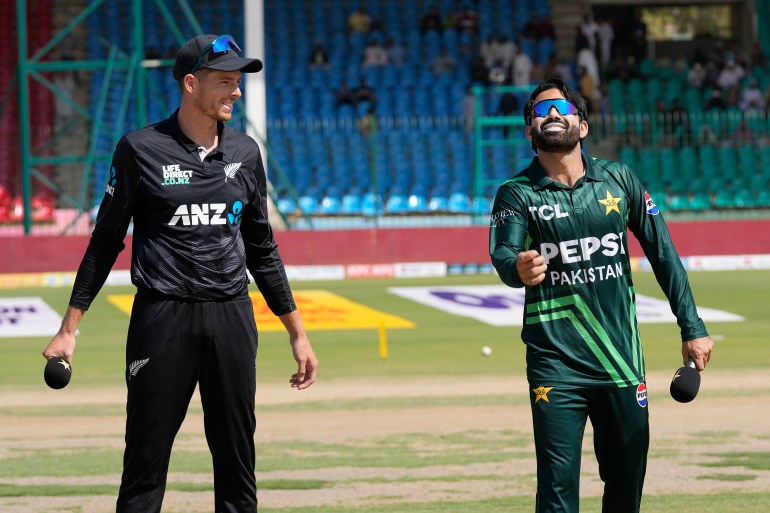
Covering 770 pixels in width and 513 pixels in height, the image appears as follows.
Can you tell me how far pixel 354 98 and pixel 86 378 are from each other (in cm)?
1984

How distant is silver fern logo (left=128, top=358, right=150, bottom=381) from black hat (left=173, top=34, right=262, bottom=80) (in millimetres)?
1140

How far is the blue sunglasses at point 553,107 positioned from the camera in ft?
19.2

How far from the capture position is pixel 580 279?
229 inches

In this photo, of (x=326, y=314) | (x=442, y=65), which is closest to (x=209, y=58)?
(x=326, y=314)

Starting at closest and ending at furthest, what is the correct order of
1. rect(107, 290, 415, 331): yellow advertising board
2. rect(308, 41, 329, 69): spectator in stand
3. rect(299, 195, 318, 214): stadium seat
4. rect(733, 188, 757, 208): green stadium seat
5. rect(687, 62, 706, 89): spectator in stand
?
rect(107, 290, 415, 331): yellow advertising board < rect(733, 188, 757, 208): green stadium seat < rect(299, 195, 318, 214): stadium seat < rect(308, 41, 329, 69): spectator in stand < rect(687, 62, 706, 89): spectator in stand

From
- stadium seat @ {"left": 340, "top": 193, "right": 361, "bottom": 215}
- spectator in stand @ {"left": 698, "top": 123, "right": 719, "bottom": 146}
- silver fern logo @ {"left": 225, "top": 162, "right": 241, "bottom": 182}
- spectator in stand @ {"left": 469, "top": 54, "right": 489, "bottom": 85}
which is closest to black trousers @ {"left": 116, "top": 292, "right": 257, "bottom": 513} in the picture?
silver fern logo @ {"left": 225, "top": 162, "right": 241, "bottom": 182}

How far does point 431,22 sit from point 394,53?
1646mm

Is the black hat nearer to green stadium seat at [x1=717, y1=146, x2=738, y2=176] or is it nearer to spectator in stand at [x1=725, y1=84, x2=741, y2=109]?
green stadium seat at [x1=717, y1=146, x2=738, y2=176]

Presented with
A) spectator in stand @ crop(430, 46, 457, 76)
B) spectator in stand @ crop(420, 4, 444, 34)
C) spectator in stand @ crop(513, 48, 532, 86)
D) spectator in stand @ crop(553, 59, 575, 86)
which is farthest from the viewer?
spectator in stand @ crop(420, 4, 444, 34)

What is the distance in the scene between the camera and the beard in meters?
5.84

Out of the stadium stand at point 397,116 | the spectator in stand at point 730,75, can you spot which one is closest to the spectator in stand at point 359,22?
the stadium stand at point 397,116

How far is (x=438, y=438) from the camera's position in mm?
10359

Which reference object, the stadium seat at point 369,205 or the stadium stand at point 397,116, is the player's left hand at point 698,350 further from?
the stadium seat at point 369,205

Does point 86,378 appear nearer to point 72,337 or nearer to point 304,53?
point 72,337
